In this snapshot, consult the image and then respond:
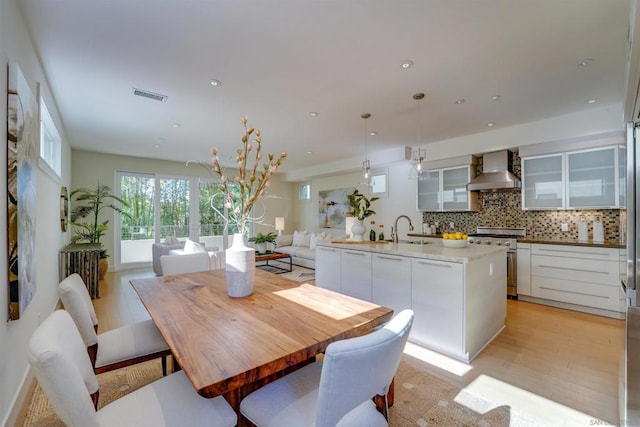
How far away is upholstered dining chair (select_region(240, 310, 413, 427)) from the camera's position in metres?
0.80

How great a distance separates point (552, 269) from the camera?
12.5 feet

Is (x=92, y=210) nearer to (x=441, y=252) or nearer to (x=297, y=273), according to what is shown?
(x=297, y=273)

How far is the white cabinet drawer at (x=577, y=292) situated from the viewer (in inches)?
133

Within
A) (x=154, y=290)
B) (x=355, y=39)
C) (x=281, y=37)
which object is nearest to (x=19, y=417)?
(x=154, y=290)

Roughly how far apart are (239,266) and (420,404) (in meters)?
1.48

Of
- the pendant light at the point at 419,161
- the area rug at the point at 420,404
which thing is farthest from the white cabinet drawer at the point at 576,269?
the area rug at the point at 420,404

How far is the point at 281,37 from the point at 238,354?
7.35 ft

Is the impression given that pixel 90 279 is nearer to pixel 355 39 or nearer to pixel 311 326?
pixel 311 326

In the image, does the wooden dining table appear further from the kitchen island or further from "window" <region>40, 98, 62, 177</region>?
"window" <region>40, 98, 62, 177</region>

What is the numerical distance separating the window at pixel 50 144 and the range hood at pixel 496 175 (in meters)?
5.83

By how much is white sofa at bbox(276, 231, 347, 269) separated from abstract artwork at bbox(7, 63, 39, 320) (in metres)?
4.56

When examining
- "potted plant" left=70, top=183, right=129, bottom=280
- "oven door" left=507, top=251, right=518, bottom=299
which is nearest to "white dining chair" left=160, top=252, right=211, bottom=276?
"potted plant" left=70, top=183, right=129, bottom=280

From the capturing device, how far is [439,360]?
2373 mm

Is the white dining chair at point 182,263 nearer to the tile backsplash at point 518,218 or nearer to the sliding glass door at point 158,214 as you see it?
the sliding glass door at point 158,214
